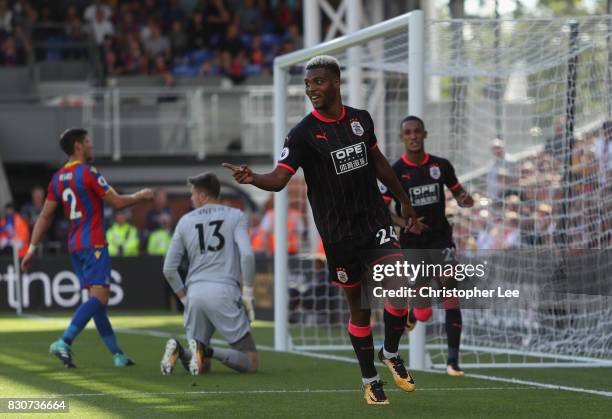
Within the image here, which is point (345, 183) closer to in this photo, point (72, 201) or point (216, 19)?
point (72, 201)

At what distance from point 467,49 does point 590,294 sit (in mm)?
2998

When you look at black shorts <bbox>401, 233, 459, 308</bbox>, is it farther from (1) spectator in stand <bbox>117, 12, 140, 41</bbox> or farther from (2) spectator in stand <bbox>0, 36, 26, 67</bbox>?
(1) spectator in stand <bbox>117, 12, 140, 41</bbox>

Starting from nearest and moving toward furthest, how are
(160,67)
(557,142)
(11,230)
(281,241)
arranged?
(557,142) → (281,241) → (11,230) → (160,67)

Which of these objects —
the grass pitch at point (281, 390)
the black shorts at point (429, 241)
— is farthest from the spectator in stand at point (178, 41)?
the black shorts at point (429, 241)

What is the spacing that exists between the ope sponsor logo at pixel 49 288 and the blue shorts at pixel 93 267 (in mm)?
10805

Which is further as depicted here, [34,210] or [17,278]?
[34,210]

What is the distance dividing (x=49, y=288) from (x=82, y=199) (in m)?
11.2

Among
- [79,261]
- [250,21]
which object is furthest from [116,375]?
[250,21]

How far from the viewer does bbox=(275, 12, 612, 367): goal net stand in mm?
11953

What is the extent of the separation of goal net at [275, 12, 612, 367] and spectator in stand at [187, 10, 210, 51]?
47.1ft

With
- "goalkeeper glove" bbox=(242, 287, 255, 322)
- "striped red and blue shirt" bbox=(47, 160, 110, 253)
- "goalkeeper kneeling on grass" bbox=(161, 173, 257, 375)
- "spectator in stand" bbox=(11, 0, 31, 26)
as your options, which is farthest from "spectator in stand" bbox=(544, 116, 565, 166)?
"spectator in stand" bbox=(11, 0, 31, 26)

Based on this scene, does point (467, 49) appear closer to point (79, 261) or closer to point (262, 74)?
point (79, 261)

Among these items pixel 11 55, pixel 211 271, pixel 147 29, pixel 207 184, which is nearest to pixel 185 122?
pixel 147 29

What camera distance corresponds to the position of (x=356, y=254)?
7.75 m
